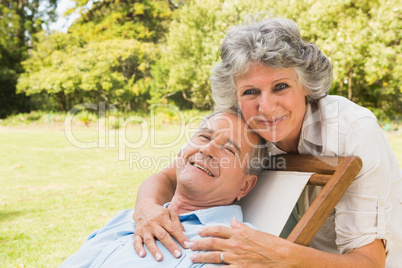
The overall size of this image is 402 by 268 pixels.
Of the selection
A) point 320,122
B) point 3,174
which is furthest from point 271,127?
point 3,174

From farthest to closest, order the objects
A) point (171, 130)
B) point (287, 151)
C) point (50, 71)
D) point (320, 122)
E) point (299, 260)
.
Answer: point (50, 71)
point (171, 130)
point (287, 151)
point (320, 122)
point (299, 260)

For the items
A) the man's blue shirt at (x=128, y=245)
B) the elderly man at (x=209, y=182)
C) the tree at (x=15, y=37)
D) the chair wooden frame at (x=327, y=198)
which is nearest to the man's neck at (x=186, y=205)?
the elderly man at (x=209, y=182)

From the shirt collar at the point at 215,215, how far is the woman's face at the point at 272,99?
0.52 m

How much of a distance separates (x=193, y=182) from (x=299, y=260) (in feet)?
2.73

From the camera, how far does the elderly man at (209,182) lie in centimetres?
217

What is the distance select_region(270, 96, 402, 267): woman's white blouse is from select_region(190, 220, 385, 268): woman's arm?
0.12m

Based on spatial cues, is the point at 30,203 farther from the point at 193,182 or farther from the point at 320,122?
the point at 320,122

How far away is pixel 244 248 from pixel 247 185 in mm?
800

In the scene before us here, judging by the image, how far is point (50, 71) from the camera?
21.1m

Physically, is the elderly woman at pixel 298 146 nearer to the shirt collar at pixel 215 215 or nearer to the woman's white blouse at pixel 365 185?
the woman's white blouse at pixel 365 185

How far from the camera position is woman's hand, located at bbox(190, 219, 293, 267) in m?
1.63

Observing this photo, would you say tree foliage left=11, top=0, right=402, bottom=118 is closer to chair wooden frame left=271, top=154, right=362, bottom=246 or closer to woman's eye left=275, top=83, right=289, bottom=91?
woman's eye left=275, top=83, right=289, bottom=91

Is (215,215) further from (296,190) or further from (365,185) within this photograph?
(365,185)

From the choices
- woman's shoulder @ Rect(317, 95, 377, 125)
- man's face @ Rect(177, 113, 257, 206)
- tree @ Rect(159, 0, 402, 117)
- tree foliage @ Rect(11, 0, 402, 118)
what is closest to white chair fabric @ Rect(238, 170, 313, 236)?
man's face @ Rect(177, 113, 257, 206)
